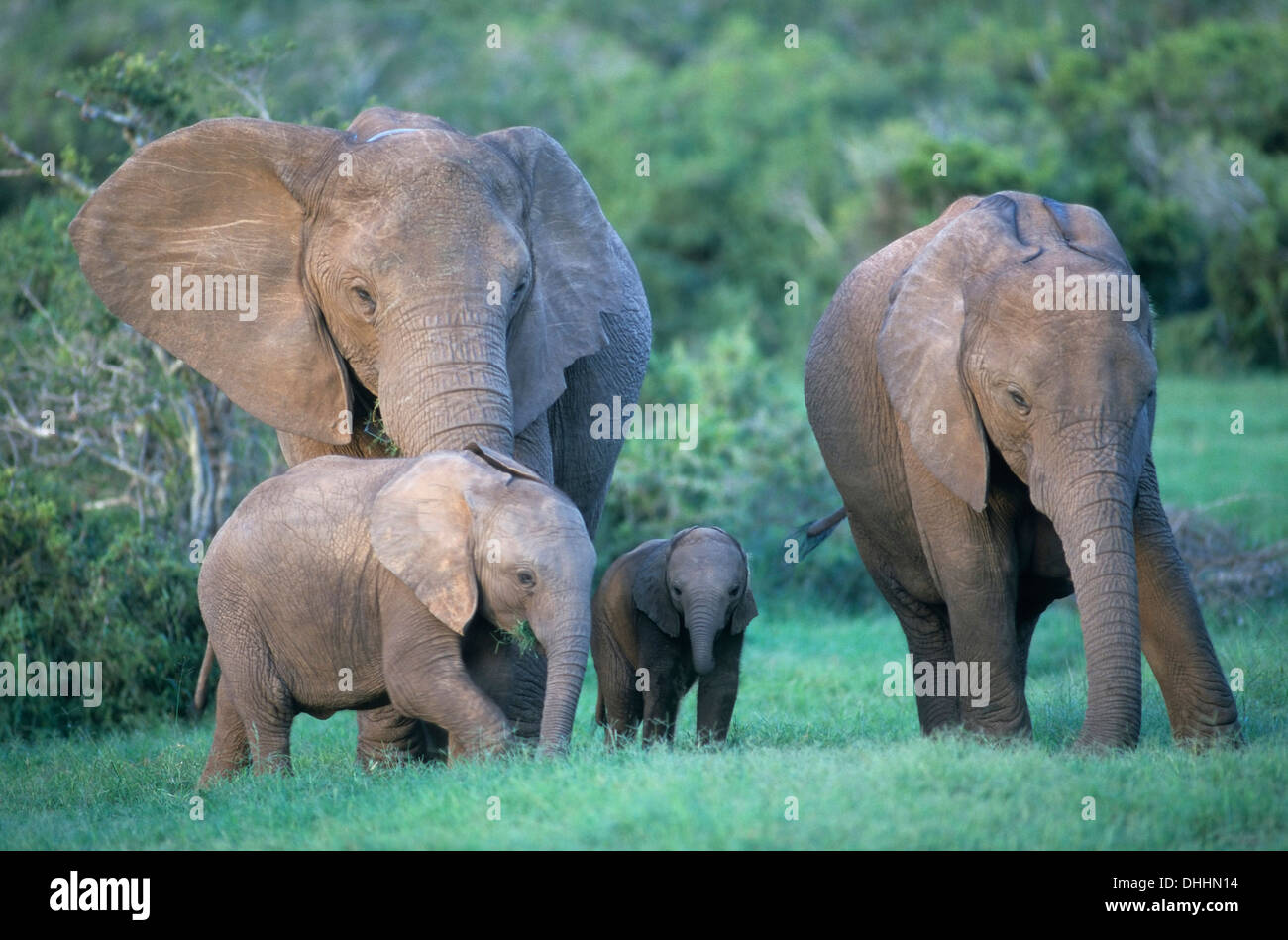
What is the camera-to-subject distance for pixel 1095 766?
7047 millimetres

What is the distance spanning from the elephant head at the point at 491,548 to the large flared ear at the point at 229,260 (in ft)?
3.10

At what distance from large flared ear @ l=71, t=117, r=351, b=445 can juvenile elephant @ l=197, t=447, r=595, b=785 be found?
48 cm

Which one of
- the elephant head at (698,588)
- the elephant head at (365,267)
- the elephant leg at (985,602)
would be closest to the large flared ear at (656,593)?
the elephant head at (698,588)

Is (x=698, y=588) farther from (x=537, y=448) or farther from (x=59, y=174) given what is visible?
(x=59, y=174)

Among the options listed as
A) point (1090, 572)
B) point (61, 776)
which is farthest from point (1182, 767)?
point (61, 776)

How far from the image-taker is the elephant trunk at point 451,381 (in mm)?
7879

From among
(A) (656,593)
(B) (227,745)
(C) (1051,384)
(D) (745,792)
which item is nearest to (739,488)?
(A) (656,593)

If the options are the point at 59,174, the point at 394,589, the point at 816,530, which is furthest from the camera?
the point at 59,174

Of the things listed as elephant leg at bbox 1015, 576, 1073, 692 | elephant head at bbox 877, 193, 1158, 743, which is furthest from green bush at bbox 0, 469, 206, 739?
elephant head at bbox 877, 193, 1158, 743

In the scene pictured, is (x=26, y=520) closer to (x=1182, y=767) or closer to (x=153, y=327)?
(x=153, y=327)

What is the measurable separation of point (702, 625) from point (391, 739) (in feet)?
5.19

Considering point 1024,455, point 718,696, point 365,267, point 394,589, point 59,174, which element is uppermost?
point 59,174

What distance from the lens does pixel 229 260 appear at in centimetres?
863

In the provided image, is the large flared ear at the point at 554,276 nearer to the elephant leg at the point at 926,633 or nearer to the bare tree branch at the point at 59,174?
the elephant leg at the point at 926,633
